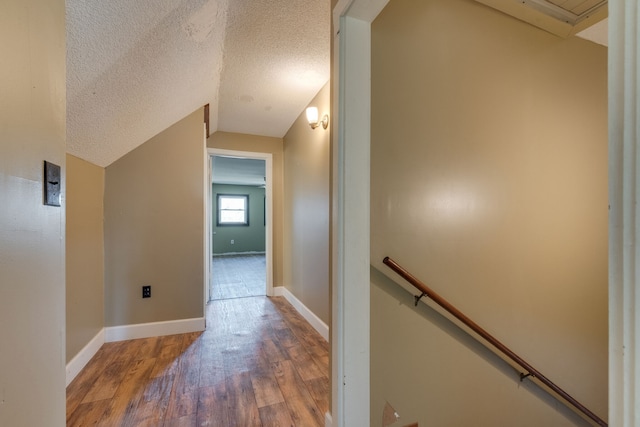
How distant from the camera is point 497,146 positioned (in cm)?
154

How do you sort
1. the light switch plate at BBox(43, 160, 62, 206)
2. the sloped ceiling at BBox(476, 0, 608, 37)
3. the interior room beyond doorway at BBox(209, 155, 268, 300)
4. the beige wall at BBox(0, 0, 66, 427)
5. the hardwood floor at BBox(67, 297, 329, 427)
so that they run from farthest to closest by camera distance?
the interior room beyond doorway at BBox(209, 155, 268, 300) → the sloped ceiling at BBox(476, 0, 608, 37) → the hardwood floor at BBox(67, 297, 329, 427) → the light switch plate at BBox(43, 160, 62, 206) → the beige wall at BBox(0, 0, 66, 427)

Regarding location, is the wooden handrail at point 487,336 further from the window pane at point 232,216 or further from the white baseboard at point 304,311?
the window pane at point 232,216

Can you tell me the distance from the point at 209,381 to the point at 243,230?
22.5 ft

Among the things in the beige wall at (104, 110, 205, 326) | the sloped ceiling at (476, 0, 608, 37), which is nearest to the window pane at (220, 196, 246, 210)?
the beige wall at (104, 110, 205, 326)

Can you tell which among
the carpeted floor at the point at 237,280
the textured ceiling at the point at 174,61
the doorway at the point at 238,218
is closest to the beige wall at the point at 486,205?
the textured ceiling at the point at 174,61

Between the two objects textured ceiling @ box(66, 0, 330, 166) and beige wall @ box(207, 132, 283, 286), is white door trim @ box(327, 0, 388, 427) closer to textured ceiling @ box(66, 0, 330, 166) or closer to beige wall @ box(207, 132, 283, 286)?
textured ceiling @ box(66, 0, 330, 166)

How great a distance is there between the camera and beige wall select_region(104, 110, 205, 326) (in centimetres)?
227

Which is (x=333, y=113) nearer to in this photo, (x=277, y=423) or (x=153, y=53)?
(x=153, y=53)

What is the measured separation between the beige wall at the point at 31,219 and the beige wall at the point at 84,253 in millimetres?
1283

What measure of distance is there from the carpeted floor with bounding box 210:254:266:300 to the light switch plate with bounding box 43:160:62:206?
10.3 ft

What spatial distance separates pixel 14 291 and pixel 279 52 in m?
1.92

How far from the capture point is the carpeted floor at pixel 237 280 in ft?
12.5

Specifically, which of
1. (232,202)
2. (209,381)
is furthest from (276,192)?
(232,202)

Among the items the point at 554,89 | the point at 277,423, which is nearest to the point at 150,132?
the point at 277,423
